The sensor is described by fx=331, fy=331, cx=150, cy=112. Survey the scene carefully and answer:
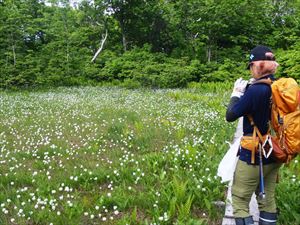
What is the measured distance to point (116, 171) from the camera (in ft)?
21.3

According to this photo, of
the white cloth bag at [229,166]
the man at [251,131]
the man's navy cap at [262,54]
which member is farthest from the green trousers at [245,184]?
the man's navy cap at [262,54]

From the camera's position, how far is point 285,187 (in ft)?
17.3

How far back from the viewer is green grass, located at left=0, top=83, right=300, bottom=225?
4.94 metres

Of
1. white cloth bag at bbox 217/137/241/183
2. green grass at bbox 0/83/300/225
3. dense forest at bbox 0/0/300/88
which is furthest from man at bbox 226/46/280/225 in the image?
dense forest at bbox 0/0/300/88

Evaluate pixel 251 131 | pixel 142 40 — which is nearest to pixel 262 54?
pixel 251 131

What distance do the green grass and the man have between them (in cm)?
80

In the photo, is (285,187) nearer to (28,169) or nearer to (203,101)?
(28,169)

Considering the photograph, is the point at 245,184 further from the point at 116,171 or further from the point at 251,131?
the point at 116,171

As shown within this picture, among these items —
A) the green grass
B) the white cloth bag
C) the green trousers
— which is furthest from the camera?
the green grass

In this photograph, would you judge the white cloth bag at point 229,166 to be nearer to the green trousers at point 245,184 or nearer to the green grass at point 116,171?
the green trousers at point 245,184

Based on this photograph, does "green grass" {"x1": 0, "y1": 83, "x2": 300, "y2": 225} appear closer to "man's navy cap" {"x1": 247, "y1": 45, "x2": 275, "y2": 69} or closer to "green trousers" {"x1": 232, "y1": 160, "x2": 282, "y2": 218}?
"green trousers" {"x1": 232, "y1": 160, "x2": 282, "y2": 218}

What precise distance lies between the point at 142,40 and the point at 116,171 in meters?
30.0

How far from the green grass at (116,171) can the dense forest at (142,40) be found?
50.3 feet

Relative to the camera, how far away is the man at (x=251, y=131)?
3.61 meters
